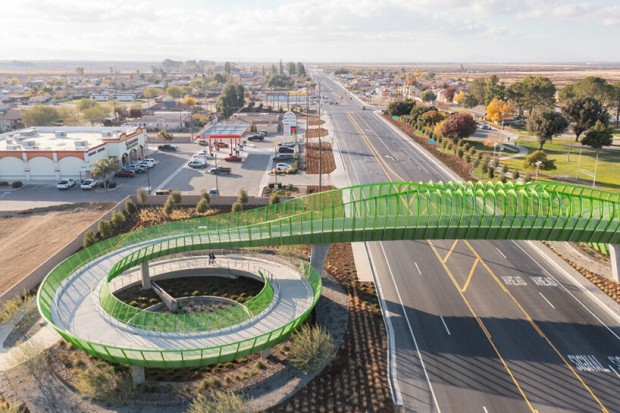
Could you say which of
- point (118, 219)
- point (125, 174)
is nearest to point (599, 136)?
point (118, 219)

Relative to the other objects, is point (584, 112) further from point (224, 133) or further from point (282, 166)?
point (224, 133)

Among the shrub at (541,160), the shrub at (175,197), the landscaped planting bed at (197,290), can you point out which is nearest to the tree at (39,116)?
the shrub at (175,197)

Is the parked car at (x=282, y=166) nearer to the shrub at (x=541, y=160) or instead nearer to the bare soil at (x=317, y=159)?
the bare soil at (x=317, y=159)

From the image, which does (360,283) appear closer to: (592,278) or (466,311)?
(466,311)

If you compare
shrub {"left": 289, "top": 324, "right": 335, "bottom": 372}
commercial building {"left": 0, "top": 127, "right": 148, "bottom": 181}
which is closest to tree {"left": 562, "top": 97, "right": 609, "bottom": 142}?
shrub {"left": 289, "top": 324, "right": 335, "bottom": 372}

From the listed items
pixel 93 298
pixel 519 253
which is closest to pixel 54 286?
pixel 93 298
